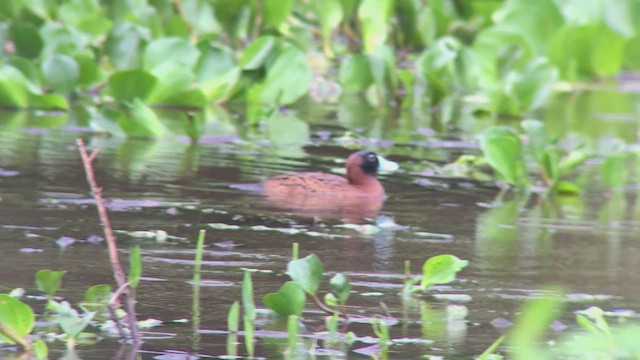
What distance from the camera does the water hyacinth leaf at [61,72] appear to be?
33.7 feet

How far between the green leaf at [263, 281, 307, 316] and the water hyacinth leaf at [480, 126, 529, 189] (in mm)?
3518

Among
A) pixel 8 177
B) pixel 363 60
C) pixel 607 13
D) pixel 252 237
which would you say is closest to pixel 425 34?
pixel 363 60

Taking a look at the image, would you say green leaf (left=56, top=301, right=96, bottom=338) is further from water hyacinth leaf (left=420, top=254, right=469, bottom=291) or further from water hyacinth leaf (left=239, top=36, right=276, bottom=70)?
water hyacinth leaf (left=239, top=36, right=276, bottom=70)

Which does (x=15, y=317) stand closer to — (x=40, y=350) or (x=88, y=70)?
(x=40, y=350)

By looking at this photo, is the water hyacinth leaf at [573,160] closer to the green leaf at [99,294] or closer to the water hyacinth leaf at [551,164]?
the water hyacinth leaf at [551,164]

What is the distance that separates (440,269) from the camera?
4.81 meters

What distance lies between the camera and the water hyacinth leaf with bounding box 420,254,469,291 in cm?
476

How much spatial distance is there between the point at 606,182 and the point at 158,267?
3.77m

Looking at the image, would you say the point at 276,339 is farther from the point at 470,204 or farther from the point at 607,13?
A: the point at 607,13

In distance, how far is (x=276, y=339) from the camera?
4.25m

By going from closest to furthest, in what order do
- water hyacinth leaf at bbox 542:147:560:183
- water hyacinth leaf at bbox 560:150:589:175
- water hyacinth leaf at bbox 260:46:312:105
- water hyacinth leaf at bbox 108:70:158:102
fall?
water hyacinth leaf at bbox 542:147:560:183
water hyacinth leaf at bbox 560:150:589:175
water hyacinth leaf at bbox 108:70:158:102
water hyacinth leaf at bbox 260:46:312:105

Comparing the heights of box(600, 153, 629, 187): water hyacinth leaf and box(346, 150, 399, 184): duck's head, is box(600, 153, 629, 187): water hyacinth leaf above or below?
above

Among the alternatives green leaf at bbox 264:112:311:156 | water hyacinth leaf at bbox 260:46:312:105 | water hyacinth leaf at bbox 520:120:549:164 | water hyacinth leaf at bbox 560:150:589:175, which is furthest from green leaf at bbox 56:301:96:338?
water hyacinth leaf at bbox 260:46:312:105

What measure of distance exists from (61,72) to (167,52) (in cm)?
82
